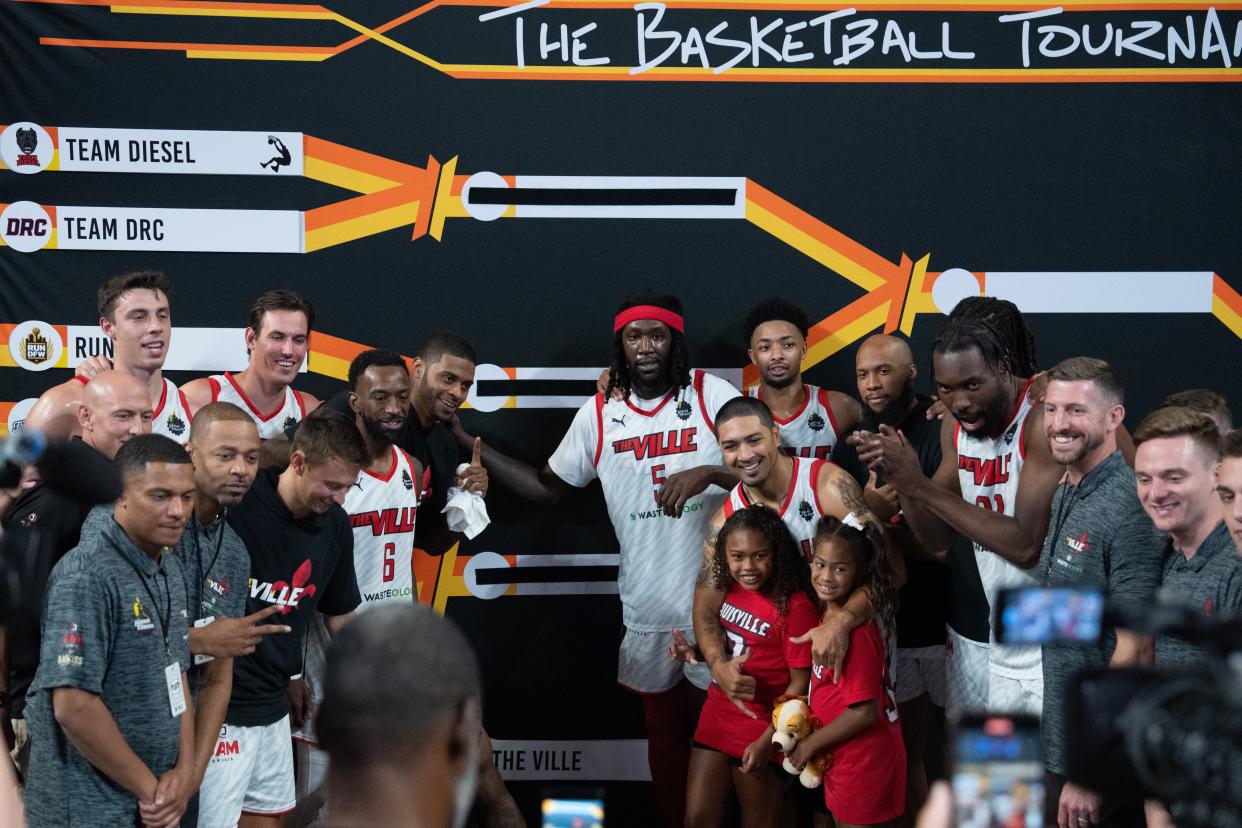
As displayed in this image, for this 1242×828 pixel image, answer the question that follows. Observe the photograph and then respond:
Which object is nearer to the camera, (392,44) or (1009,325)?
(1009,325)

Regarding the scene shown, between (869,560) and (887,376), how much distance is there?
984 millimetres

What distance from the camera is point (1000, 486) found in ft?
13.4

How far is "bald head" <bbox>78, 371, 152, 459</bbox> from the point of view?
3984 mm

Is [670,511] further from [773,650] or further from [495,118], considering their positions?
[495,118]

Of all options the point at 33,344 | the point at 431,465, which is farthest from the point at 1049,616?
the point at 33,344

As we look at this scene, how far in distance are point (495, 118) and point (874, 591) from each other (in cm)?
254

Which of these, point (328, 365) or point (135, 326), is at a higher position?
point (135, 326)

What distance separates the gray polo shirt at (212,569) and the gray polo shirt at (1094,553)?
239 cm

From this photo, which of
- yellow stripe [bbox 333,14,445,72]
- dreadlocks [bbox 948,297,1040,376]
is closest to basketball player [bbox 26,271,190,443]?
yellow stripe [bbox 333,14,445,72]

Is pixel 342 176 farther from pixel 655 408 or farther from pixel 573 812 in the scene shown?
pixel 573 812

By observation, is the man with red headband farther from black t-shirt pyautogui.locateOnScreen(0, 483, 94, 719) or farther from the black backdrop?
black t-shirt pyautogui.locateOnScreen(0, 483, 94, 719)

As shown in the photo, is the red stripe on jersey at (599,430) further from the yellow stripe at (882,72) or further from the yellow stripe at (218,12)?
the yellow stripe at (218,12)

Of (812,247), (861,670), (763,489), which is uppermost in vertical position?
(812,247)

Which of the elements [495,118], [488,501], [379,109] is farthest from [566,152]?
[488,501]
